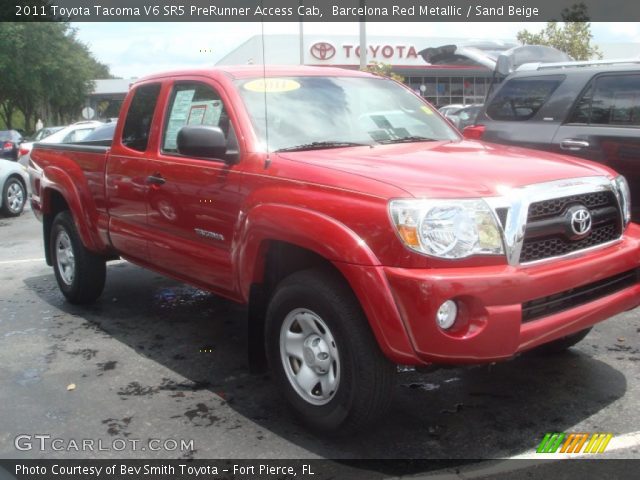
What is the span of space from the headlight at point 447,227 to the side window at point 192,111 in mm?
1589

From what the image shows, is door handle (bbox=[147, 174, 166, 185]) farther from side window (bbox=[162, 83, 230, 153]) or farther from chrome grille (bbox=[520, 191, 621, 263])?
chrome grille (bbox=[520, 191, 621, 263])

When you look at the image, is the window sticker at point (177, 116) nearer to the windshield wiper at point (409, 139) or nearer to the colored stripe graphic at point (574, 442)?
the windshield wiper at point (409, 139)

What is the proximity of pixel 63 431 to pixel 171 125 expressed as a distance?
2.17m

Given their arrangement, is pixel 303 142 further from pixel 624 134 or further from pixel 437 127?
pixel 624 134

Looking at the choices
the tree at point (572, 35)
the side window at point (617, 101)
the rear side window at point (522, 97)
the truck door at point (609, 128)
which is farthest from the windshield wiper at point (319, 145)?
the tree at point (572, 35)

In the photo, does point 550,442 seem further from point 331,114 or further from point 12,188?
point 12,188

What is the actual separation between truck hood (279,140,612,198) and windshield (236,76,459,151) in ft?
0.64

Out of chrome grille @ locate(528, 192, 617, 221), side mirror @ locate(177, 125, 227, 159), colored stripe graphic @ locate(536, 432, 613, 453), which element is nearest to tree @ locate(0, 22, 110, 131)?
side mirror @ locate(177, 125, 227, 159)

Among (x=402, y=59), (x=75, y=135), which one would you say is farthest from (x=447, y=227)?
(x=402, y=59)

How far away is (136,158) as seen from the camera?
495cm

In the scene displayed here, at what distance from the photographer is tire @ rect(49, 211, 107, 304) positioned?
5.83 metres

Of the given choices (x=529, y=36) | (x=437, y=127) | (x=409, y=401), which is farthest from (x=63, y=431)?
(x=529, y=36)

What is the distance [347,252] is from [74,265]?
11.6 ft

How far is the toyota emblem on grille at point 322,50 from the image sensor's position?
37844mm
